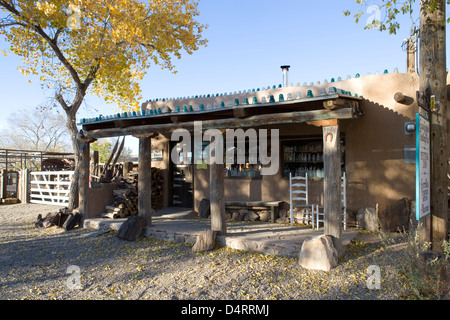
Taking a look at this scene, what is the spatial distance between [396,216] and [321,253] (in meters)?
2.99

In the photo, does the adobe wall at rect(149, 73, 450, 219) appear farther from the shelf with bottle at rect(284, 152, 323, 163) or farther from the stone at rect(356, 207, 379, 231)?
the shelf with bottle at rect(284, 152, 323, 163)

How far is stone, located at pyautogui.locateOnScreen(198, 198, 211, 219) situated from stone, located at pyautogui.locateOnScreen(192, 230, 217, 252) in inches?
116

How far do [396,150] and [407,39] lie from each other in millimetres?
2528

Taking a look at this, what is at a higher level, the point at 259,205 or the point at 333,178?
the point at 333,178

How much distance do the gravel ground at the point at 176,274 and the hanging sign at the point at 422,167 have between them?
3.31 feet

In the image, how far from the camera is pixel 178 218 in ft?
31.2

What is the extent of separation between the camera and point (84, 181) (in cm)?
941

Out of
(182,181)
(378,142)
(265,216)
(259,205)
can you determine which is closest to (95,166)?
(182,181)

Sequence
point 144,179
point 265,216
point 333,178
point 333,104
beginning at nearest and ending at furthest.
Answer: point 333,104
point 333,178
point 144,179
point 265,216

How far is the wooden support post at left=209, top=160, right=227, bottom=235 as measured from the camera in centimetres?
699

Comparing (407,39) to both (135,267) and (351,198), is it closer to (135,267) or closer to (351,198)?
(351,198)

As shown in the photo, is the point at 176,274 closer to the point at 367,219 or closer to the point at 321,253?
the point at 321,253

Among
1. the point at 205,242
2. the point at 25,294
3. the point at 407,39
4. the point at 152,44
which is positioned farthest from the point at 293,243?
the point at 152,44

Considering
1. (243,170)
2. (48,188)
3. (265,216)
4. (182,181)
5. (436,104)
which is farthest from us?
(48,188)
